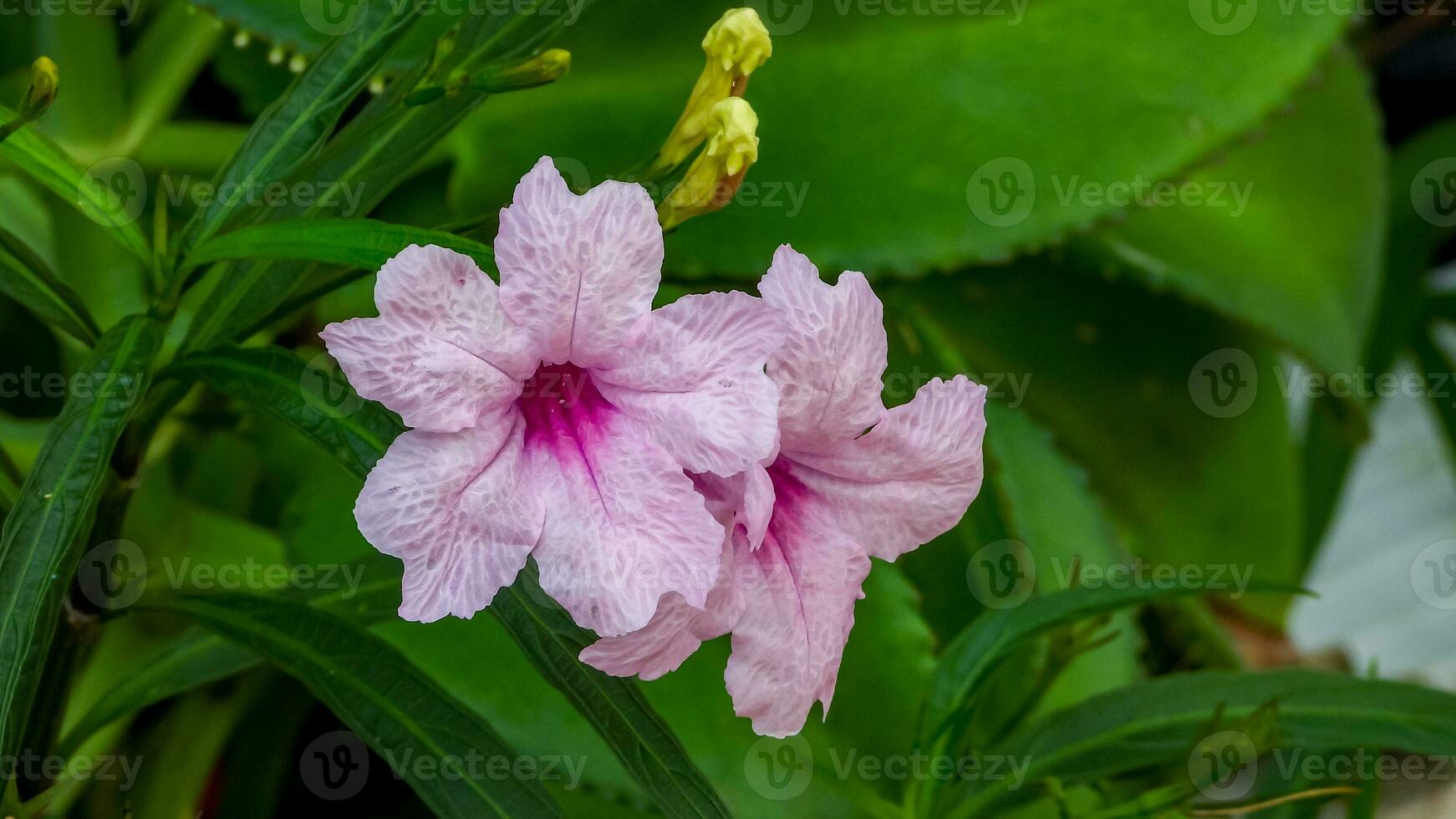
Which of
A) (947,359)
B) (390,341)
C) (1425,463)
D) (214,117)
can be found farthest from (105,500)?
(1425,463)

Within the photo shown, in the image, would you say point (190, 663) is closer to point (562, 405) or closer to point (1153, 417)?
point (562, 405)

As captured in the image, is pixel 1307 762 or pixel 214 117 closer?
pixel 1307 762

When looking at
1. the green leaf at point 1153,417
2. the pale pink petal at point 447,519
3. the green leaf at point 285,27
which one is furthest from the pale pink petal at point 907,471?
the green leaf at point 1153,417

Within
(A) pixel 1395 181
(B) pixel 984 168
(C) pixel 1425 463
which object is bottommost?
(C) pixel 1425 463

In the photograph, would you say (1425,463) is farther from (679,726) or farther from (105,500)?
(105,500)

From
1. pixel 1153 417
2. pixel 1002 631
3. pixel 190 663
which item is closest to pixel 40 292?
pixel 190 663

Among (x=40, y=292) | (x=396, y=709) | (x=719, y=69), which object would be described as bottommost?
(x=396, y=709)
